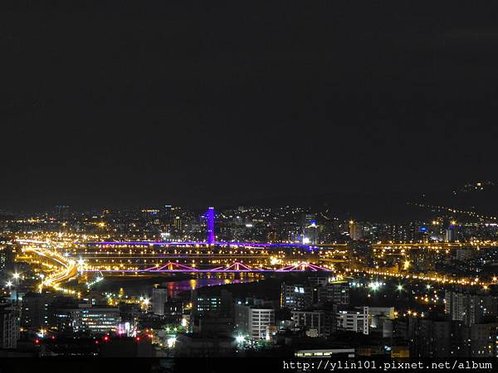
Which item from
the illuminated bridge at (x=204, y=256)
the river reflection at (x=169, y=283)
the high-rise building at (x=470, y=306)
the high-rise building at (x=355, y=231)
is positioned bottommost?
the high-rise building at (x=470, y=306)

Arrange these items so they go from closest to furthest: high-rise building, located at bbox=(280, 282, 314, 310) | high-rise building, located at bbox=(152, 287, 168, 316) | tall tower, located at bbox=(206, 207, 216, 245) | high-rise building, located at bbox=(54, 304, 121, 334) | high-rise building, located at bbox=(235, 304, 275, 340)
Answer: high-rise building, located at bbox=(235, 304, 275, 340) → high-rise building, located at bbox=(54, 304, 121, 334) → high-rise building, located at bbox=(280, 282, 314, 310) → high-rise building, located at bbox=(152, 287, 168, 316) → tall tower, located at bbox=(206, 207, 216, 245)

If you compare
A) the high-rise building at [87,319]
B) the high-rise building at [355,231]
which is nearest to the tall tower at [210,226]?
the high-rise building at [355,231]

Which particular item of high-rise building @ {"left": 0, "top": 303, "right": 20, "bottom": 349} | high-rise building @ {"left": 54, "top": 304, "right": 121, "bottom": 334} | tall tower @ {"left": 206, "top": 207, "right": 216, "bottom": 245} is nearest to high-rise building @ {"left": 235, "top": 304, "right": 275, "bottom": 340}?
high-rise building @ {"left": 54, "top": 304, "right": 121, "bottom": 334}

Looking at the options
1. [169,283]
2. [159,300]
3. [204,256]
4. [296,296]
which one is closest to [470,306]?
[296,296]

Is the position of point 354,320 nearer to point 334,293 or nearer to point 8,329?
point 334,293

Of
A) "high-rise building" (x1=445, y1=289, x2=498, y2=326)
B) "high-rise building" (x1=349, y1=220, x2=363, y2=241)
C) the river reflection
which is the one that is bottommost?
"high-rise building" (x1=445, y1=289, x2=498, y2=326)

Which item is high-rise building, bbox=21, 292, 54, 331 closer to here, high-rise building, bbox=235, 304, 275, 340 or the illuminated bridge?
high-rise building, bbox=235, 304, 275, 340

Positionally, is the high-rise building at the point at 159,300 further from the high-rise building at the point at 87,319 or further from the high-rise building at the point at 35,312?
the high-rise building at the point at 87,319

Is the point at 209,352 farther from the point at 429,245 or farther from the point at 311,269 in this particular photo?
the point at 429,245

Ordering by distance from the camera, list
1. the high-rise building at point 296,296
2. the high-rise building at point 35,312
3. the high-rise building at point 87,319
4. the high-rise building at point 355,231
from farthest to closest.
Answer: the high-rise building at point 355,231, the high-rise building at point 296,296, the high-rise building at point 35,312, the high-rise building at point 87,319

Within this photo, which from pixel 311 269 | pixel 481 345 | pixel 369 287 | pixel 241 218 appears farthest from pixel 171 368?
pixel 241 218

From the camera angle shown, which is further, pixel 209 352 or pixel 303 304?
pixel 303 304
